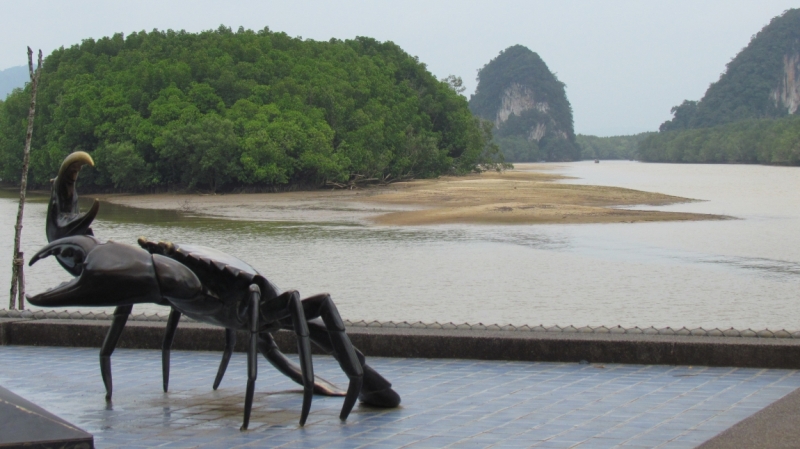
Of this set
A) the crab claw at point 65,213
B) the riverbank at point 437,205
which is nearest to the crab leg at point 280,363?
the crab claw at point 65,213

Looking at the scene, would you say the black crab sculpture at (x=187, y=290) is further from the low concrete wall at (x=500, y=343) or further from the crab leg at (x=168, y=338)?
the low concrete wall at (x=500, y=343)

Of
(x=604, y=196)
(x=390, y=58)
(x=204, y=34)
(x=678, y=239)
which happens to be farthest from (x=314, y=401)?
(x=390, y=58)

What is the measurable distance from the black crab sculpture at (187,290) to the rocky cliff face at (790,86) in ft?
585

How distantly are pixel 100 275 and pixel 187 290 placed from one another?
1.44 feet

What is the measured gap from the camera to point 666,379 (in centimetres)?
650

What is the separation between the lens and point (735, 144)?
11850 cm

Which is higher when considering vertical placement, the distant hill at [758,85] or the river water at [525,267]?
the distant hill at [758,85]

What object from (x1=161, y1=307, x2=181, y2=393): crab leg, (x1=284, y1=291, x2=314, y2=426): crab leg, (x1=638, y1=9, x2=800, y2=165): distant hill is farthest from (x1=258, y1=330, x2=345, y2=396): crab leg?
(x1=638, y1=9, x2=800, y2=165): distant hill

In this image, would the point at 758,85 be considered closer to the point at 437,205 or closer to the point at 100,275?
the point at 437,205

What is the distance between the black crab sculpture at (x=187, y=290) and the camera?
4.57m

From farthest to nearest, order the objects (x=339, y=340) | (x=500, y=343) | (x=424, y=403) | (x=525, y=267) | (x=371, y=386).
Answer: (x=525, y=267)
(x=500, y=343)
(x=424, y=403)
(x=371, y=386)
(x=339, y=340)

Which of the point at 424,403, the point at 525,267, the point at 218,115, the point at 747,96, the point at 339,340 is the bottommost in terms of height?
the point at 525,267

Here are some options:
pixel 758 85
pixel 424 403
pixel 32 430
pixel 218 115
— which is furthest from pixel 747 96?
pixel 32 430

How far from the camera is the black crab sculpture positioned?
180 inches
